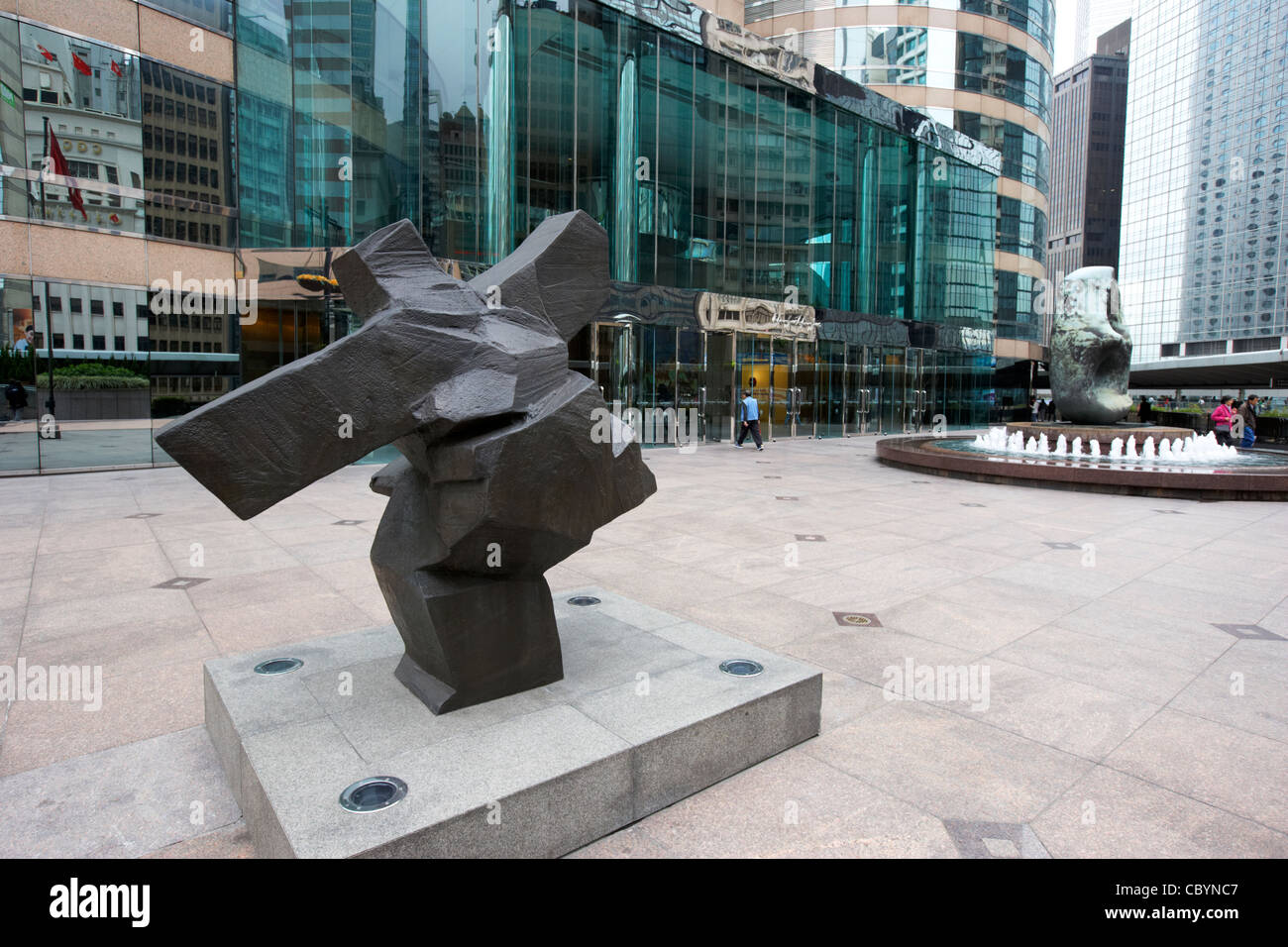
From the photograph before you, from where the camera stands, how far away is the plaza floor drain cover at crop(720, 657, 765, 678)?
12.7 ft

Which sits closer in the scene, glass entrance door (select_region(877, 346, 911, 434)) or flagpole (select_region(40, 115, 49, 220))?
flagpole (select_region(40, 115, 49, 220))

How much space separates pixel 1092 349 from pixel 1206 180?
3643 inches

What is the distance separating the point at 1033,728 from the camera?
3.97 m

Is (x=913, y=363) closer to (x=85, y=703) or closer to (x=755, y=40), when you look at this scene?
(x=755, y=40)

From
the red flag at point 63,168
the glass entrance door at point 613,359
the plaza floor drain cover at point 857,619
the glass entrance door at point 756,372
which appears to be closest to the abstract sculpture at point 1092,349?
the glass entrance door at point 756,372

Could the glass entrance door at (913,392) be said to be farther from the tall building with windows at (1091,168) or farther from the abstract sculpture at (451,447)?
the tall building with windows at (1091,168)

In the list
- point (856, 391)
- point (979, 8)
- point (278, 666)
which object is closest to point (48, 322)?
point (278, 666)

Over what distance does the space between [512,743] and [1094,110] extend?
161m

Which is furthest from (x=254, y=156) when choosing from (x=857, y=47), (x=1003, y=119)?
(x=1003, y=119)

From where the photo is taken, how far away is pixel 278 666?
3.95m

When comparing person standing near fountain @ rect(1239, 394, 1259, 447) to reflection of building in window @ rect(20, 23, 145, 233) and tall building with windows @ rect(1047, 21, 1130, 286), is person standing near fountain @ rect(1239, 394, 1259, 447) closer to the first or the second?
reflection of building in window @ rect(20, 23, 145, 233)

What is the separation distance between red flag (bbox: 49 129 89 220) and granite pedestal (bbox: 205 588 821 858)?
15.1m

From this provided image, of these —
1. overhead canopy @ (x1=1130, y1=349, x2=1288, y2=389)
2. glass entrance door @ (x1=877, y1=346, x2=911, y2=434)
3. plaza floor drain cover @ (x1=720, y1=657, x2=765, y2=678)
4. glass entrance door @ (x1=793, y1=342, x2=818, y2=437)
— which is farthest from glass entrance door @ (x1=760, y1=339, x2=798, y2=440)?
overhead canopy @ (x1=1130, y1=349, x2=1288, y2=389)

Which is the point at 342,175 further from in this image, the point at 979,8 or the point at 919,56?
the point at 979,8
